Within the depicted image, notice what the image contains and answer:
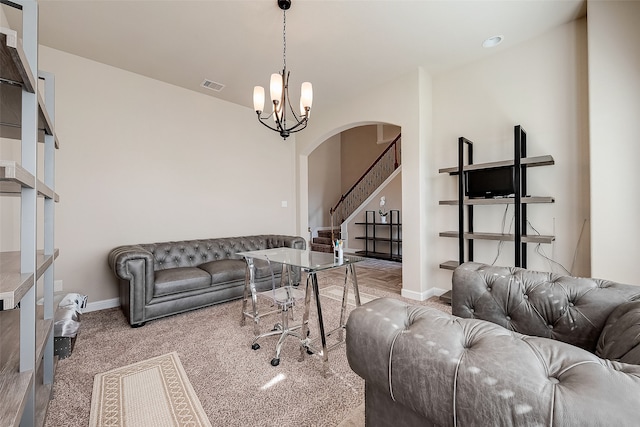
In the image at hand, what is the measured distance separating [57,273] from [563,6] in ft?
19.6

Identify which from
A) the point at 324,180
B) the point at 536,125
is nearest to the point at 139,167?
the point at 536,125

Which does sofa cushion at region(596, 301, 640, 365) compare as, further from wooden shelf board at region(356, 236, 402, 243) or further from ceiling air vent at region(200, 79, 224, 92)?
wooden shelf board at region(356, 236, 402, 243)

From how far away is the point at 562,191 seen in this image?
3090 millimetres

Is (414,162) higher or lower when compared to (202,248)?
higher

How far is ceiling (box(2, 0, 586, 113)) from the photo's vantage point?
262cm

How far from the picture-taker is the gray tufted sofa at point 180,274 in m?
2.91

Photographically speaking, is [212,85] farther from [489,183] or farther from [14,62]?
[489,183]

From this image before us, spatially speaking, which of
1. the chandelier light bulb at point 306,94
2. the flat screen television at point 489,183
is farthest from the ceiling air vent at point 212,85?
the flat screen television at point 489,183

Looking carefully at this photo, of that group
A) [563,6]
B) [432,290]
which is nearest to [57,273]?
[432,290]

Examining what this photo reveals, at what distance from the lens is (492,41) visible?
322 centimetres

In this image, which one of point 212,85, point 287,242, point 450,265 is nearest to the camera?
point 450,265

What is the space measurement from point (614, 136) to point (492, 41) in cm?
157

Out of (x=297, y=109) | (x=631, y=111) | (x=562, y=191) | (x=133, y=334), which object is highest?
(x=297, y=109)

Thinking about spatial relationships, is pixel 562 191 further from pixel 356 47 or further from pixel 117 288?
pixel 117 288
